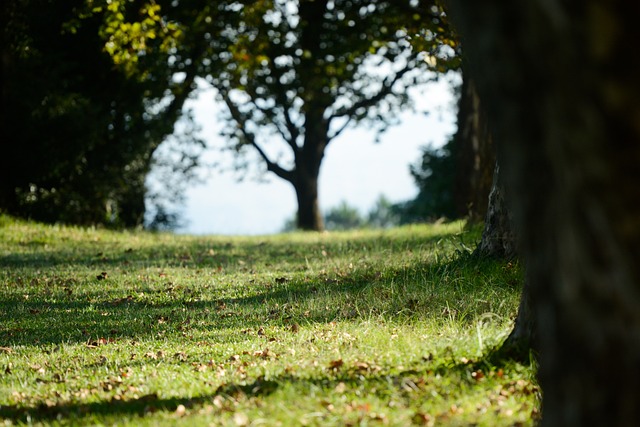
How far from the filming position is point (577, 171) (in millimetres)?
3137

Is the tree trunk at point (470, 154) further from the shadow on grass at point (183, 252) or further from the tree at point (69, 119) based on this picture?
the tree at point (69, 119)

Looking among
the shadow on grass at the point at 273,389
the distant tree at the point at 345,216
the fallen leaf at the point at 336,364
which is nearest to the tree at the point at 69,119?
the shadow on grass at the point at 273,389

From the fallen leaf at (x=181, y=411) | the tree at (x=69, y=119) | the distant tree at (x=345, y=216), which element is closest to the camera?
the fallen leaf at (x=181, y=411)

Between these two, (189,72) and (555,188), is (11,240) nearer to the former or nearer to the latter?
(189,72)

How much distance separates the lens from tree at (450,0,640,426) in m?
3.06

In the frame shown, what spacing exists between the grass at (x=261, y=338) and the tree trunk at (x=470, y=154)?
4.52m

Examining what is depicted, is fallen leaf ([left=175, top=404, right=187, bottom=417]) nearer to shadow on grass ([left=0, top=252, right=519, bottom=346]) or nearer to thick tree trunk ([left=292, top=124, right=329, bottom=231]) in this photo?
shadow on grass ([left=0, top=252, right=519, bottom=346])

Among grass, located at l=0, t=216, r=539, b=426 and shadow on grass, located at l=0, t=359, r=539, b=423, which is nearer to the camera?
grass, located at l=0, t=216, r=539, b=426

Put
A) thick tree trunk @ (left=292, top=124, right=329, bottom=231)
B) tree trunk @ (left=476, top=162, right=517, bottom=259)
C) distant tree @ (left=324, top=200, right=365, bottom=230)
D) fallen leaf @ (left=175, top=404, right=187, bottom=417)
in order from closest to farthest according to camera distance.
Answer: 1. fallen leaf @ (left=175, top=404, right=187, bottom=417)
2. tree trunk @ (left=476, top=162, right=517, bottom=259)
3. thick tree trunk @ (left=292, top=124, right=329, bottom=231)
4. distant tree @ (left=324, top=200, right=365, bottom=230)

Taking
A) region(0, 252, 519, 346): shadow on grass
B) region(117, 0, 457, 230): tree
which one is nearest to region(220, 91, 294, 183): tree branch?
region(117, 0, 457, 230): tree

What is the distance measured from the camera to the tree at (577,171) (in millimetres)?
3059

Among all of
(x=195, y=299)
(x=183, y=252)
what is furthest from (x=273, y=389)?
(x=183, y=252)

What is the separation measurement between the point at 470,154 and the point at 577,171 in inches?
652

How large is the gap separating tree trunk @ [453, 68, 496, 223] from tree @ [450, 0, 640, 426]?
14512 millimetres
